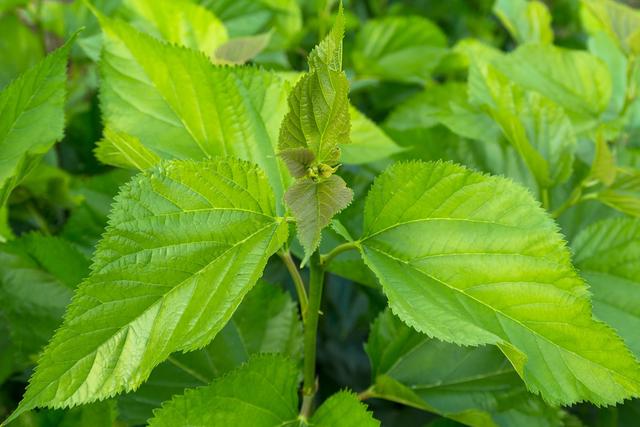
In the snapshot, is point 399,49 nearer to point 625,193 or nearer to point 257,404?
point 625,193

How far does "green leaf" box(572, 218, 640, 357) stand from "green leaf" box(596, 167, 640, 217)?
0.9 inches

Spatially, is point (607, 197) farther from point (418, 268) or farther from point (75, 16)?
point (75, 16)

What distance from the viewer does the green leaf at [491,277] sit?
0.46m

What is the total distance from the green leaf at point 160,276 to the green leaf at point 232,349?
16 cm

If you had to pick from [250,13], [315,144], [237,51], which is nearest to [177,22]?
[237,51]

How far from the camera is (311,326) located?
1.77 feet

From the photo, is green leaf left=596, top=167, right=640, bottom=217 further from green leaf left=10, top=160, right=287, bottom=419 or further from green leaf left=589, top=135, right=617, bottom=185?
green leaf left=10, top=160, right=287, bottom=419

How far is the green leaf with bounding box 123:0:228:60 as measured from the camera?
804mm

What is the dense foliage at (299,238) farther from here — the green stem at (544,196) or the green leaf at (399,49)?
the green leaf at (399,49)

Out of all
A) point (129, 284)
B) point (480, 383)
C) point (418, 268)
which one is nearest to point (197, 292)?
point (129, 284)

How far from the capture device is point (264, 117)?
0.60 meters

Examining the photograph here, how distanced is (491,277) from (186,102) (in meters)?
0.30

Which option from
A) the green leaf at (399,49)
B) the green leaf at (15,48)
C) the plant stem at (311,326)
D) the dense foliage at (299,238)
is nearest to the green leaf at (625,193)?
the dense foliage at (299,238)

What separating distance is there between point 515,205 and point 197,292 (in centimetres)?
24
